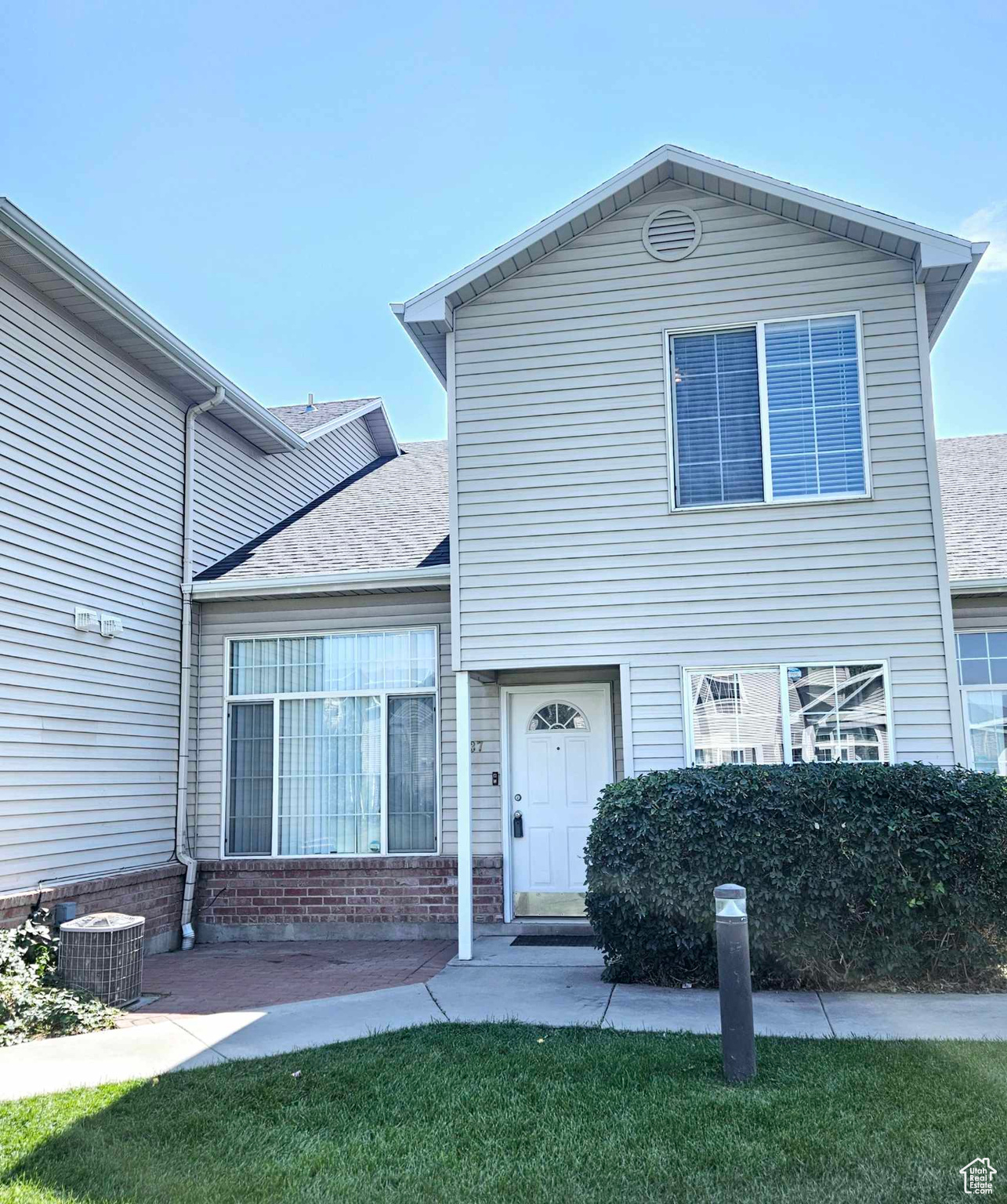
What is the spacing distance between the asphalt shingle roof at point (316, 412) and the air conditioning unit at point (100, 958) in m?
8.18

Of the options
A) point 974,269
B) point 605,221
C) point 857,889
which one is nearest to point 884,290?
point 974,269

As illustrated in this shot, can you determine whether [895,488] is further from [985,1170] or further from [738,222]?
[985,1170]

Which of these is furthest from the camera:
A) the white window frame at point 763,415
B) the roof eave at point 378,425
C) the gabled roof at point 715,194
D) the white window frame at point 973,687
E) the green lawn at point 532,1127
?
the roof eave at point 378,425

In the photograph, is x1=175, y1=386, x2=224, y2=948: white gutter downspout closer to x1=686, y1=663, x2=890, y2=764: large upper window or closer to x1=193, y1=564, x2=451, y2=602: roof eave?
x1=193, y1=564, x2=451, y2=602: roof eave

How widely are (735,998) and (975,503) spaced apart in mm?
8239

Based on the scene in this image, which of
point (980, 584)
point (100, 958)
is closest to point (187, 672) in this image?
point (100, 958)

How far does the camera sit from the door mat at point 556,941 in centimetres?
939

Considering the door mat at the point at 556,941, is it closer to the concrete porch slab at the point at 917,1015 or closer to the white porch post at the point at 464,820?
the white porch post at the point at 464,820

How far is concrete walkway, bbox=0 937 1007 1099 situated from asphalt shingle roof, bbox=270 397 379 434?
886 centimetres

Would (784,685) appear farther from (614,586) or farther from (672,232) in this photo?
(672,232)

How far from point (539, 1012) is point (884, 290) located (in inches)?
261

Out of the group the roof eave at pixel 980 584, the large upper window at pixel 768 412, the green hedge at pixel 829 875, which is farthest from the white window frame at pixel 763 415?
the green hedge at pixel 829 875

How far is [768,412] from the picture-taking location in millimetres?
9055

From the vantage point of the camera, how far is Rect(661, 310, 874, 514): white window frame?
8.75 meters
